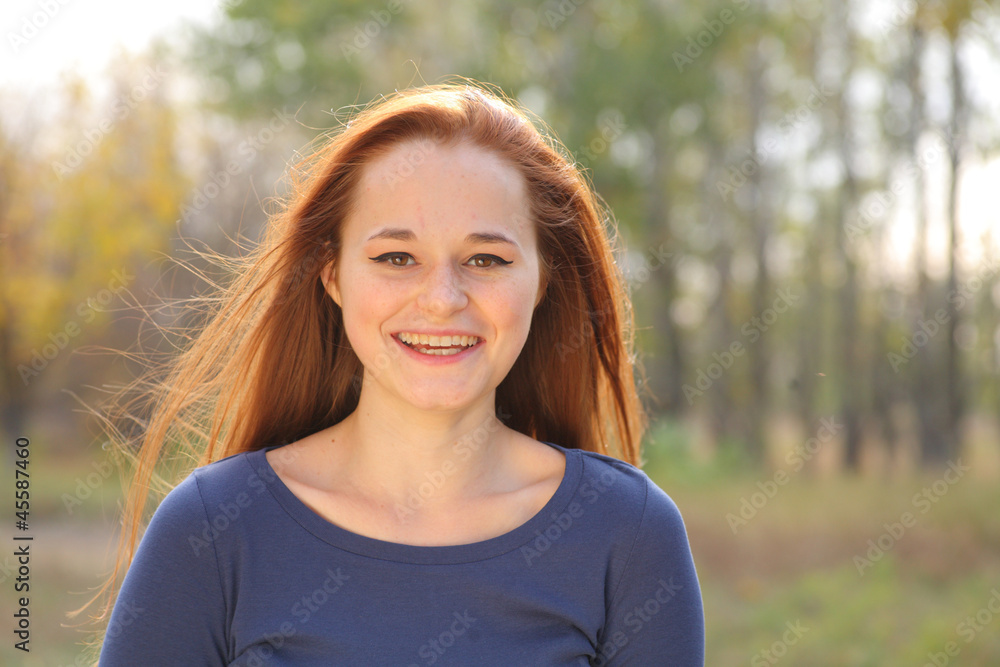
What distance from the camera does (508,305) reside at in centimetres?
189

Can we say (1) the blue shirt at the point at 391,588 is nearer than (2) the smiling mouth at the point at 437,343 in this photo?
Yes

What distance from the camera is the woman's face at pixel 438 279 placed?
1859mm

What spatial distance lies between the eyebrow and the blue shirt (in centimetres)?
58

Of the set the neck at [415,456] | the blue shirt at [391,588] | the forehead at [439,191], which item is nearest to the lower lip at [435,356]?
the neck at [415,456]

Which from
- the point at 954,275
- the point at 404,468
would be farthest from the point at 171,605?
the point at 954,275

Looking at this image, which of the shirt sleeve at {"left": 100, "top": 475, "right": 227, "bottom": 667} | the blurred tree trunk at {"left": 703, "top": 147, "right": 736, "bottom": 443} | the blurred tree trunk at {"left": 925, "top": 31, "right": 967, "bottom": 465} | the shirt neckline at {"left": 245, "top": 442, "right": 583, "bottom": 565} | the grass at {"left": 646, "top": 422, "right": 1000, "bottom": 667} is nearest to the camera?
the shirt sleeve at {"left": 100, "top": 475, "right": 227, "bottom": 667}

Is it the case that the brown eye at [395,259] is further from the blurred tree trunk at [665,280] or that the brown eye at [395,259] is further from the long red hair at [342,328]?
the blurred tree trunk at [665,280]

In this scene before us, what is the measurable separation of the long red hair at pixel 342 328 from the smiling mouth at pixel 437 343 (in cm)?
34

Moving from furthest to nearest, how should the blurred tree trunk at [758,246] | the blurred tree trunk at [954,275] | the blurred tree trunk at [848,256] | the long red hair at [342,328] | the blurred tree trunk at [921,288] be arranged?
the blurred tree trunk at [758,246], the blurred tree trunk at [848,256], the blurred tree trunk at [921,288], the blurred tree trunk at [954,275], the long red hair at [342,328]

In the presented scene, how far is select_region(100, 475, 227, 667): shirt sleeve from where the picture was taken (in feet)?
5.48

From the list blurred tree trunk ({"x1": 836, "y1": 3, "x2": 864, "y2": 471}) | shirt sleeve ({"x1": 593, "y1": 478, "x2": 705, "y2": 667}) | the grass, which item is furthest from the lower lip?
blurred tree trunk ({"x1": 836, "y1": 3, "x2": 864, "y2": 471})

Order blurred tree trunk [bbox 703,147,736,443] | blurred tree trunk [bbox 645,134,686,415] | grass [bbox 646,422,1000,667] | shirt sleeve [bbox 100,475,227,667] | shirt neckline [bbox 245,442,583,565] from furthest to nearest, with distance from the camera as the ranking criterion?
blurred tree trunk [bbox 703,147,736,443] < blurred tree trunk [bbox 645,134,686,415] < grass [bbox 646,422,1000,667] < shirt neckline [bbox 245,442,583,565] < shirt sleeve [bbox 100,475,227,667]

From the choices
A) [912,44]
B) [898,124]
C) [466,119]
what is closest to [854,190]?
[898,124]

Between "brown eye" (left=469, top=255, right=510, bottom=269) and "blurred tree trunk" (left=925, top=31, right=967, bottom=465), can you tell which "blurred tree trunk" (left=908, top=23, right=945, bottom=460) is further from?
"brown eye" (left=469, top=255, right=510, bottom=269)
